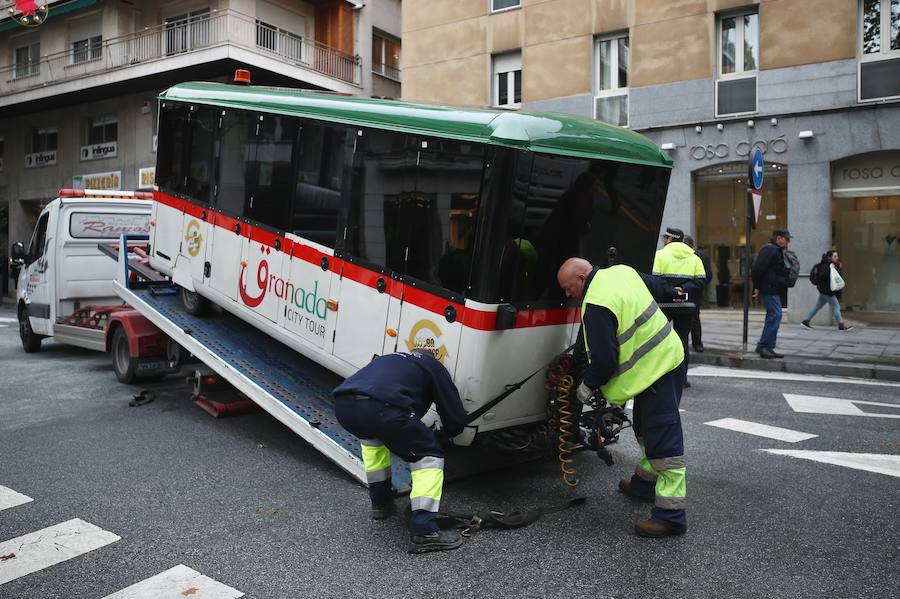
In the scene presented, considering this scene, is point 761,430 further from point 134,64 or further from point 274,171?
point 134,64

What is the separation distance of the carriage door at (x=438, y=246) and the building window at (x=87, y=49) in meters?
22.7

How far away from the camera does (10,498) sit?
5.06 metres

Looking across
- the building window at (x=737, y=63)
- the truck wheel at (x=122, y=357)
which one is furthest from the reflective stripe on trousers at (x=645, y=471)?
the building window at (x=737, y=63)

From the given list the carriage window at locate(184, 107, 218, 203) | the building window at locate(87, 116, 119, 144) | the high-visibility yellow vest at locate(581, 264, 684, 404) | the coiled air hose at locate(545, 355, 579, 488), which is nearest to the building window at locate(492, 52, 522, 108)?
the carriage window at locate(184, 107, 218, 203)

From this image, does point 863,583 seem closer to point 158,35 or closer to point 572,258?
point 572,258

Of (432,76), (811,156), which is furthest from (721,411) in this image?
(432,76)

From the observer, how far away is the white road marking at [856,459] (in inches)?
221

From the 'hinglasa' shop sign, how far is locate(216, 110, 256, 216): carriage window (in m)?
11.3

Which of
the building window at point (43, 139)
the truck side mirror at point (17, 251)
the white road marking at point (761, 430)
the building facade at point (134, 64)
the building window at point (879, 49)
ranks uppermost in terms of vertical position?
the building facade at point (134, 64)

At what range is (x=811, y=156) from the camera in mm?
15039

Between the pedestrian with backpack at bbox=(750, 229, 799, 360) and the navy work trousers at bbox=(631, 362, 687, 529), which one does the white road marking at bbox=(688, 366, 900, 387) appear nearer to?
the pedestrian with backpack at bbox=(750, 229, 799, 360)

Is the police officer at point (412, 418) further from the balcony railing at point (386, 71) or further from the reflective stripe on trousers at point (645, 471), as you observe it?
the balcony railing at point (386, 71)

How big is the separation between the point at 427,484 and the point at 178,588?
4.53 feet

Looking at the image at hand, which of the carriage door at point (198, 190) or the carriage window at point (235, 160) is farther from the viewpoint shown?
the carriage door at point (198, 190)
